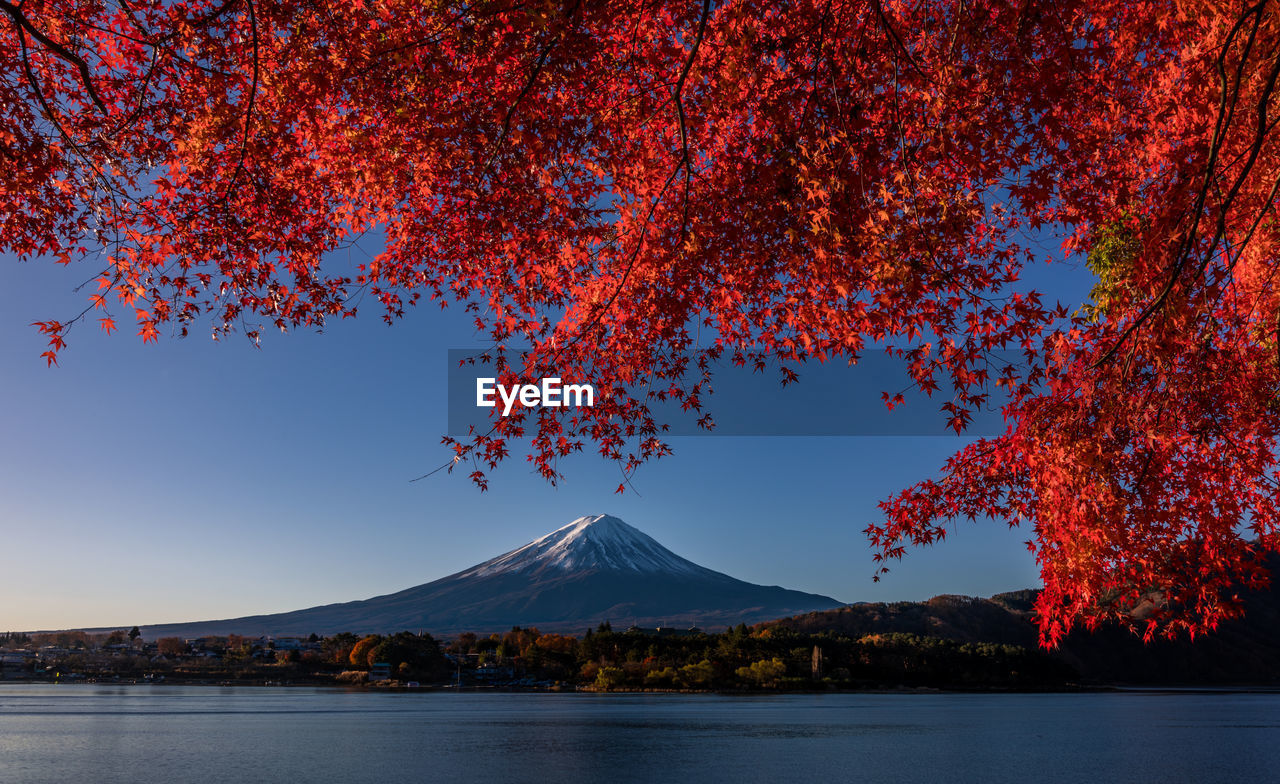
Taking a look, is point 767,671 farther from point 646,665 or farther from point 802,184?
point 802,184

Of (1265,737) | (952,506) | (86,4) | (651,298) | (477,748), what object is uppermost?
(86,4)

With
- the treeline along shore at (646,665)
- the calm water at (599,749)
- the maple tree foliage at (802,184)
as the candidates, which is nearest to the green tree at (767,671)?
the treeline along shore at (646,665)

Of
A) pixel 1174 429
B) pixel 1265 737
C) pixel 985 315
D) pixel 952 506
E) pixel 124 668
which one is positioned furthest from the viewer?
pixel 124 668

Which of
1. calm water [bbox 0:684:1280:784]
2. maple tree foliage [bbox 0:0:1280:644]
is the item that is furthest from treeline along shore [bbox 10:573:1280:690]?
maple tree foliage [bbox 0:0:1280:644]

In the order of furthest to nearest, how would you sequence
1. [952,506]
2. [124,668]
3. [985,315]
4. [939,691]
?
[124,668] < [939,691] < [952,506] < [985,315]

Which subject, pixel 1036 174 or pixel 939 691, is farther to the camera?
pixel 939 691

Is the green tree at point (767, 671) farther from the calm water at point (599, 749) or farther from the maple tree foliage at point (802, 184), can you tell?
the maple tree foliage at point (802, 184)

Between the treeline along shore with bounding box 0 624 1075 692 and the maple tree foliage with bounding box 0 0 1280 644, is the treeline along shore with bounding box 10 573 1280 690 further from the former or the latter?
the maple tree foliage with bounding box 0 0 1280 644

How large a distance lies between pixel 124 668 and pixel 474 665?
42.3 metres

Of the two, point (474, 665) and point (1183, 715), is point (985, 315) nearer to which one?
point (1183, 715)

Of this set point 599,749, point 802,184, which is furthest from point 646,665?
point 802,184

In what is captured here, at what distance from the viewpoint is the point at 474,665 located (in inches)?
3334

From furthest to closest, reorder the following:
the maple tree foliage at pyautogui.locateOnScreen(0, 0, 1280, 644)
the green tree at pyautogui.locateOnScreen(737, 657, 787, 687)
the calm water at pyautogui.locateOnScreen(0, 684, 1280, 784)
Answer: the green tree at pyautogui.locateOnScreen(737, 657, 787, 687), the calm water at pyautogui.locateOnScreen(0, 684, 1280, 784), the maple tree foliage at pyautogui.locateOnScreen(0, 0, 1280, 644)

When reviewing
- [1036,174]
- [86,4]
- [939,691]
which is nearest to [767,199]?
[1036,174]
